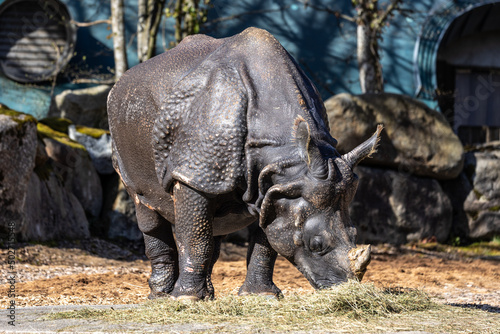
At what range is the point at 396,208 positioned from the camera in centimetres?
943

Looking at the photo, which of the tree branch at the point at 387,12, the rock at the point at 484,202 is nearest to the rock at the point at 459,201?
the rock at the point at 484,202

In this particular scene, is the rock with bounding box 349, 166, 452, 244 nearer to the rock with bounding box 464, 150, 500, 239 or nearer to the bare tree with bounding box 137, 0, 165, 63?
the rock with bounding box 464, 150, 500, 239

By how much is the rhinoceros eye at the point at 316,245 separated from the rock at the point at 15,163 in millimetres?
4173

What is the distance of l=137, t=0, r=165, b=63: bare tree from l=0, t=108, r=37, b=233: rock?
2557mm

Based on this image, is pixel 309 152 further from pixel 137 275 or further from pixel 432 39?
pixel 432 39

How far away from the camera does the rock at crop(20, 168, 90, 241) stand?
24.2ft

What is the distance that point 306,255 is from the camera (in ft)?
11.7

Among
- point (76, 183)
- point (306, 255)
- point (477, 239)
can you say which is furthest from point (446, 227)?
point (306, 255)

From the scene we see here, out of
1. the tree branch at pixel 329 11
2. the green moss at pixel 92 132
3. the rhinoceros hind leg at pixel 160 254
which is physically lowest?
the green moss at pixel 92 132


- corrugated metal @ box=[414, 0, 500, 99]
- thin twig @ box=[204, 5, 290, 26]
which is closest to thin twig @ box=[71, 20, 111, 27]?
thin twig @ box=[204, 5, 290, 26]

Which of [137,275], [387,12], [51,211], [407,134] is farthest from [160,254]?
[387,12]

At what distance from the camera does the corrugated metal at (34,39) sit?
10.3 m

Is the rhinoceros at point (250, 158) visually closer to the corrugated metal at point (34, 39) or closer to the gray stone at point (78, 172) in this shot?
the gray stone at point (78, 172)

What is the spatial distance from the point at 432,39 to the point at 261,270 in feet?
25.0
